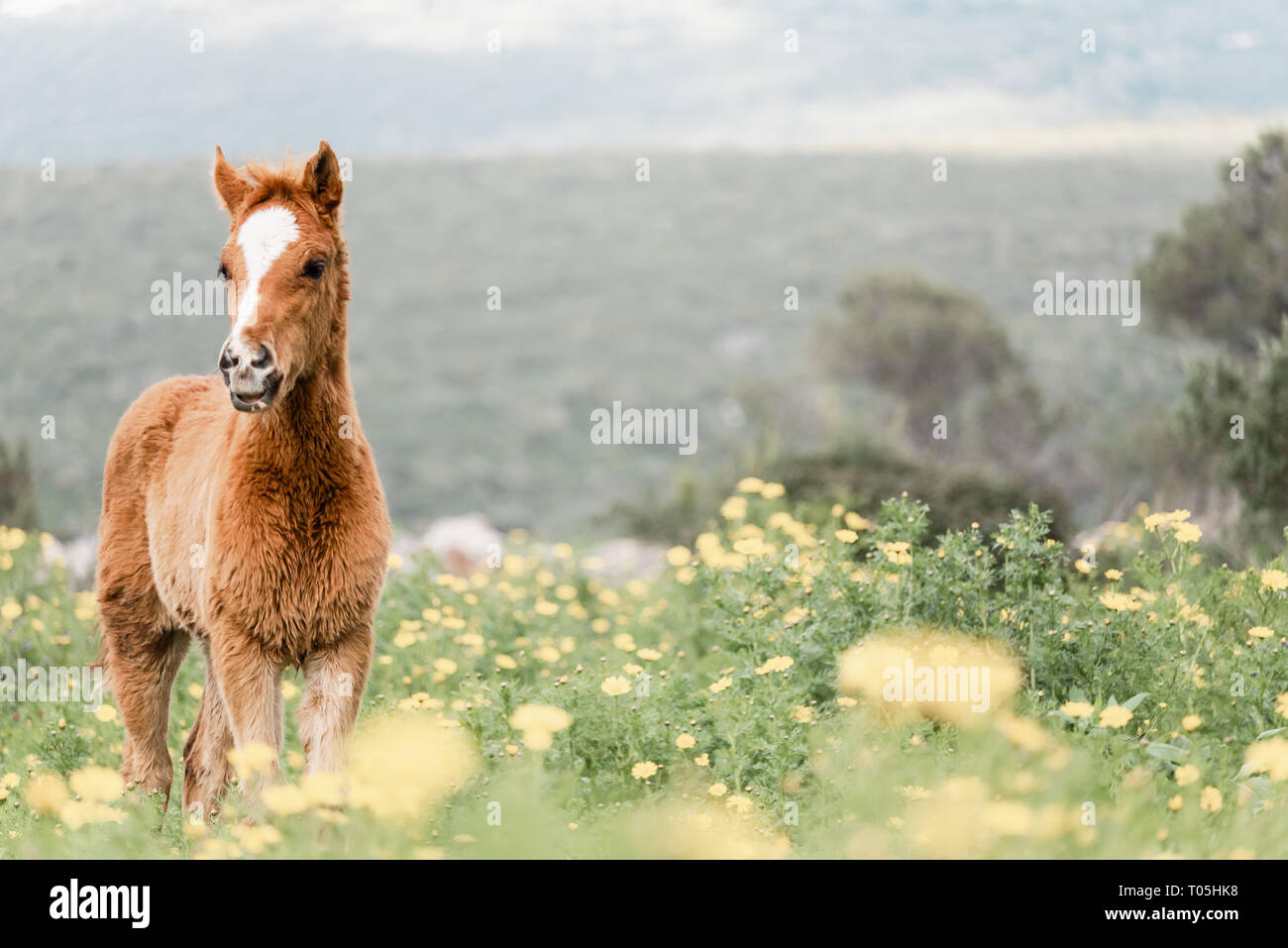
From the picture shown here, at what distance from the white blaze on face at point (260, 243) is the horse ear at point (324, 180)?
0.18 m

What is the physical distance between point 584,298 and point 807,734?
3736 centimetres

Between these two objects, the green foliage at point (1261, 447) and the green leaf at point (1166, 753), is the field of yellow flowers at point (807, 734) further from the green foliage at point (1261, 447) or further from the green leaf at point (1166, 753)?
the green foliage at point (1261, 447)

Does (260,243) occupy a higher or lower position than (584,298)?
lower

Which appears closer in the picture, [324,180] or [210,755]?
[324,180]

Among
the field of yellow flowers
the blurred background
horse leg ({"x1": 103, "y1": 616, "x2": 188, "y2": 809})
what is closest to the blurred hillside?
the blurred background

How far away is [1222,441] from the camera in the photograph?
9594mm

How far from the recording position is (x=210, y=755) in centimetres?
480

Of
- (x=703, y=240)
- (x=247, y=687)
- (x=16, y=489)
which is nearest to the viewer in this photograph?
(x=247, y=687)

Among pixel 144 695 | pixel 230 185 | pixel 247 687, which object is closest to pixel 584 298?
pixel 144 695

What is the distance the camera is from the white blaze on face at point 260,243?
11.9ft

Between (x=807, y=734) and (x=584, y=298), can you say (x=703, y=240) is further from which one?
(x=807, y=734)

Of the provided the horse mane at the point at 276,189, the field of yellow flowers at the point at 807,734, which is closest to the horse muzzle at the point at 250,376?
the horse mane at the point at 276,189

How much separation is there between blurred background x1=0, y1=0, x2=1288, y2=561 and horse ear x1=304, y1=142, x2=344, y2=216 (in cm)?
45
